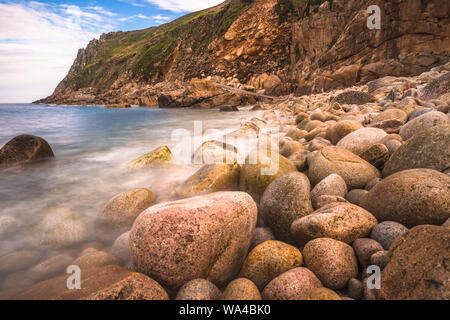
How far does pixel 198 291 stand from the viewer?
156 cm

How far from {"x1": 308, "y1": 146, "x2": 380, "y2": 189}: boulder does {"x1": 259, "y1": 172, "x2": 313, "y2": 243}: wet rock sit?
620 mm

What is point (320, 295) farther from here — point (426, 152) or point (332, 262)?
point (426, 152)

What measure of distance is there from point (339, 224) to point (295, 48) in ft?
103

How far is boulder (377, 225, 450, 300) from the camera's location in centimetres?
123

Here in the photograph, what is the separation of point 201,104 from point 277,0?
1799 cm

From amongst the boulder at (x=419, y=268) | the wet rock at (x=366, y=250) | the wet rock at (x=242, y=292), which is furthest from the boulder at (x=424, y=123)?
the wet rock at (x=242, y=292)

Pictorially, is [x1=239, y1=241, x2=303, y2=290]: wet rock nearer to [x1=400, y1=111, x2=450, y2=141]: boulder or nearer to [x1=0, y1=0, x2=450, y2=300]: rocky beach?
[x1=0, y1=0, x2=450, y2=300]: rocky beach

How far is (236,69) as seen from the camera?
32.3 meters

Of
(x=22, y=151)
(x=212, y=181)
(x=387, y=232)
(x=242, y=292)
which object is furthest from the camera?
(x=22, y=151)

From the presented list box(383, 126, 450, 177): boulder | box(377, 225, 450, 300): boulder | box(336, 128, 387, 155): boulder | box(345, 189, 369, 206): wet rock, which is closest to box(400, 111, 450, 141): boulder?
box(336, 128, 387, 155): boulder

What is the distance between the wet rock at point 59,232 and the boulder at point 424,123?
Answer: 15.1 ft

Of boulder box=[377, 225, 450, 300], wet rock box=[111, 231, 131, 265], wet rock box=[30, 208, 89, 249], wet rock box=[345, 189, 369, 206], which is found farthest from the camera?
wet rock box=[30, 208, 89, 249]

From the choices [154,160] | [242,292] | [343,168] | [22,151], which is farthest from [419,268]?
[22,151]
